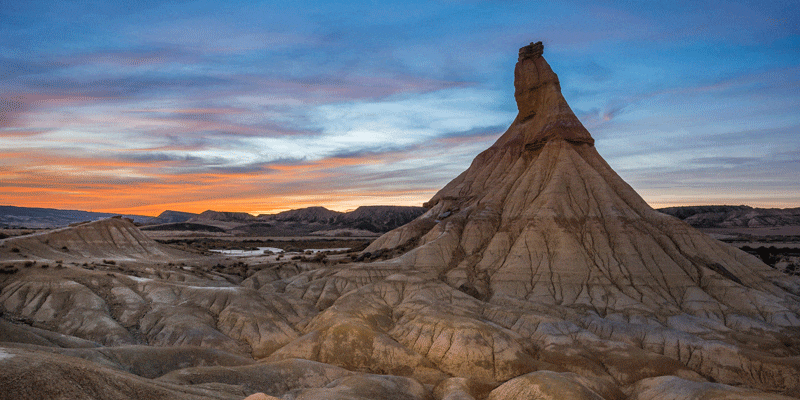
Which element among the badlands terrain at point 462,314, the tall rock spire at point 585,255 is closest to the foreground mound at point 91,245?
the badlands terrain at point 462,314

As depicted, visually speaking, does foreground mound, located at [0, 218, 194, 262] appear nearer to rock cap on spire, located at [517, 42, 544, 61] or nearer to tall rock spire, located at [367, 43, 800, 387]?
tall rock spire, located at [367, 43, 800, 387]

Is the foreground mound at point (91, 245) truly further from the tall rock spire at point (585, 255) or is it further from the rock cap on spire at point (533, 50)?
the rock cap on spire at point (533, 50)

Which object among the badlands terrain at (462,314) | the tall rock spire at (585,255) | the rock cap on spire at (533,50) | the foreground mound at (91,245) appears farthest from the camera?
the rock cap on spire at (533,50)

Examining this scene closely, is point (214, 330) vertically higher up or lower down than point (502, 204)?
lower down

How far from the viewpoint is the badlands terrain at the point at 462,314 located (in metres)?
31.0

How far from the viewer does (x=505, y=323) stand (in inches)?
1860

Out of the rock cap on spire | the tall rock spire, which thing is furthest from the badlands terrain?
the rock cap on spire

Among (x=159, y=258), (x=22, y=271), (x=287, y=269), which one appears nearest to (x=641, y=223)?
(x=287, y=269)

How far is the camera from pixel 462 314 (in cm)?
4638

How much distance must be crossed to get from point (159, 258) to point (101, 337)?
1800 inches

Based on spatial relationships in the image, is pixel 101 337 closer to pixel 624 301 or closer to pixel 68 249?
pixel 68 249

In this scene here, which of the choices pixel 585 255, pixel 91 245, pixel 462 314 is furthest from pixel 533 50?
pixel 91 245

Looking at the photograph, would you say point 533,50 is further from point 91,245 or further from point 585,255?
point 91,245

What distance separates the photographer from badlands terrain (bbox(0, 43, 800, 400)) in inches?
1221
